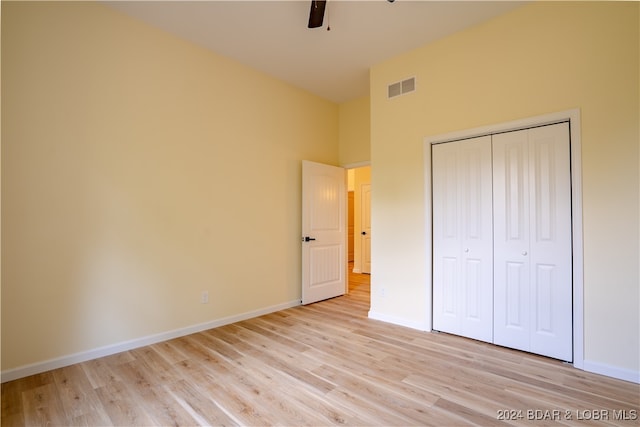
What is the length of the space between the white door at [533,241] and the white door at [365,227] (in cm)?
431

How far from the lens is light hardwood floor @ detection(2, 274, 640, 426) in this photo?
6.31 feet

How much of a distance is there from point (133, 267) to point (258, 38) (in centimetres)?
271

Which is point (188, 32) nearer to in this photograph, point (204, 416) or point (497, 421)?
point (204, 416)

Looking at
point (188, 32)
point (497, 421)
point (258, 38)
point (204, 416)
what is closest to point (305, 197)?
point (258, 38)

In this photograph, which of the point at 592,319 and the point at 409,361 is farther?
the point at 409,361

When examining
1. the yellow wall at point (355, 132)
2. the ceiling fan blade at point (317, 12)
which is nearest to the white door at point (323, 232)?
the yellow wall at point (355, 132)

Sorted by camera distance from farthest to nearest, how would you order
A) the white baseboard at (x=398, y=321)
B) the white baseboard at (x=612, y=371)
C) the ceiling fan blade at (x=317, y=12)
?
the white baseboard at (x=398, y=321), the ceiling fan blade at (x=317, y=12), the white baseboard at (x=612, y=371)

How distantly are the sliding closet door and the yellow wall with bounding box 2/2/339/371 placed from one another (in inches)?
84.9

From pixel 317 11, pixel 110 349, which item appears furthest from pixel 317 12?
pixel 110 349

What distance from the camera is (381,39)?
3361 millimetres

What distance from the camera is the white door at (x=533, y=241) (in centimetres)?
265

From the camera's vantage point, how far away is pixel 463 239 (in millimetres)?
3234

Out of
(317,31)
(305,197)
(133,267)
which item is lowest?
(133,267)

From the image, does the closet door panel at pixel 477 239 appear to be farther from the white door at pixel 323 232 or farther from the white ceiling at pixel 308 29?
the white door at pixel 323 232
